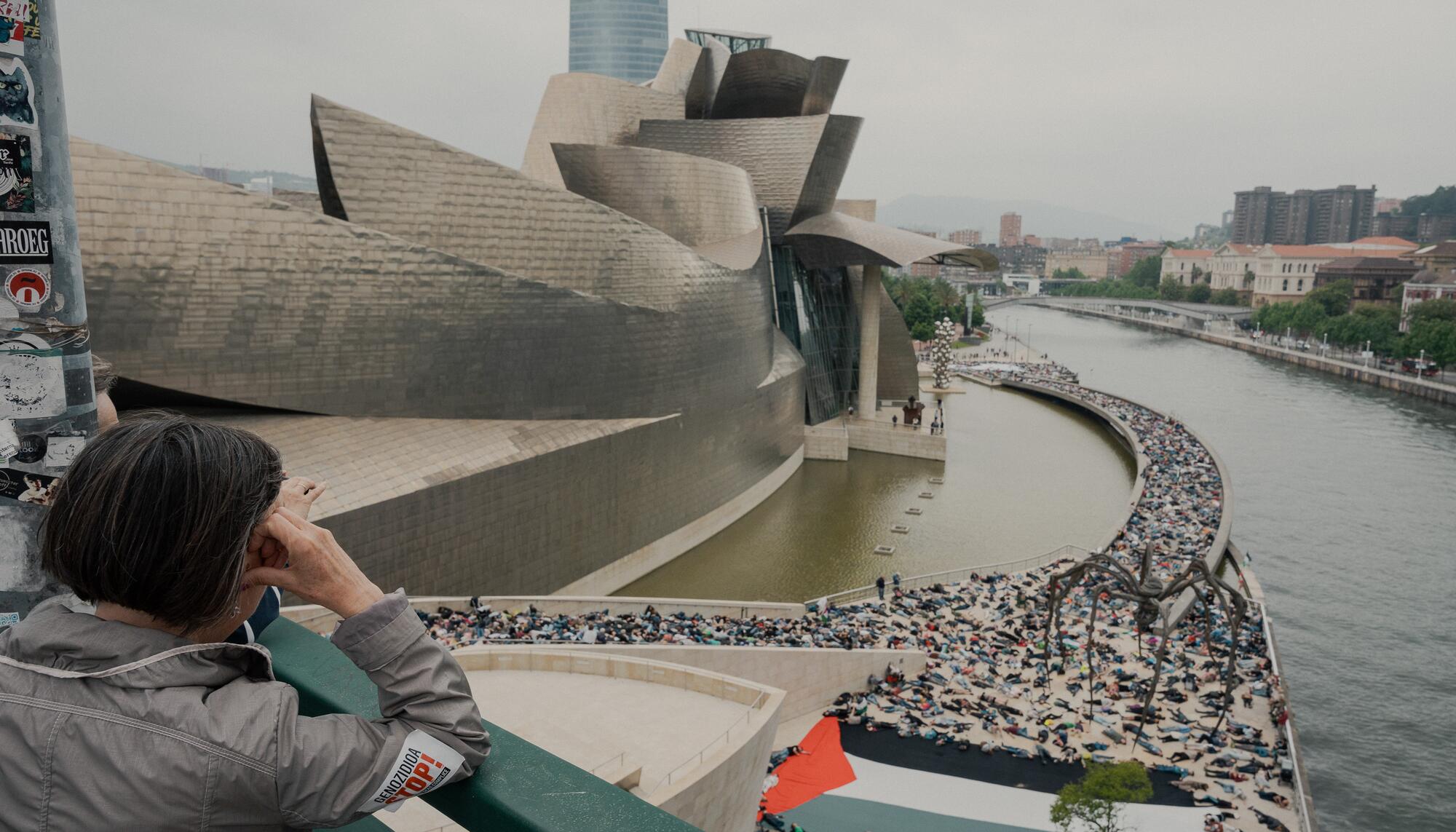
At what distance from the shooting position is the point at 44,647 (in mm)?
1479

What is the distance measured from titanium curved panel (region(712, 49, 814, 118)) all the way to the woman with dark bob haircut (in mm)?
35914

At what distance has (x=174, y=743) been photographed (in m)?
1.41

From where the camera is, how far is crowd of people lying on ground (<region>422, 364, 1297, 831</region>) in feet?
46.9

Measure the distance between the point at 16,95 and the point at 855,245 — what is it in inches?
1267

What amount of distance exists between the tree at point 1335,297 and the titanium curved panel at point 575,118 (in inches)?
2903

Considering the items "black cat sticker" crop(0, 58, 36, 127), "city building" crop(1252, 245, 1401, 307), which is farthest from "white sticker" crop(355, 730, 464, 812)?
"city building" crop(1252, 245, 1401, 307)

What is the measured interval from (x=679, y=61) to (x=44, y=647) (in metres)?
42.9

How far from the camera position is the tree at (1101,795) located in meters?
12.1

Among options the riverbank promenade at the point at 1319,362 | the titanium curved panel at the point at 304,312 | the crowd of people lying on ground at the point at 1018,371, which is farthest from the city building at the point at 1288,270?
the titanium curved panel at the point at 304,312

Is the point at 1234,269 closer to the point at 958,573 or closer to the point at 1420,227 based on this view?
the point at 1420,227

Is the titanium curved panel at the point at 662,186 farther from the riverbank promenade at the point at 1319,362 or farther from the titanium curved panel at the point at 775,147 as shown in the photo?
the riverbank promenade at the point at 1319,362

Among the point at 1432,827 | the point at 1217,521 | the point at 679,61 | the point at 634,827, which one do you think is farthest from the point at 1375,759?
the point at 679,61

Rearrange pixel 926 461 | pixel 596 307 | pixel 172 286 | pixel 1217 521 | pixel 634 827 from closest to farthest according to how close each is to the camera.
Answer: pixel 634 827
pixel 172 286
pixel 596 307
pixel 1217 521
pixel 926 461

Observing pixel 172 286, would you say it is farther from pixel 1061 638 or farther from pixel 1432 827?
pixel 1432 827
